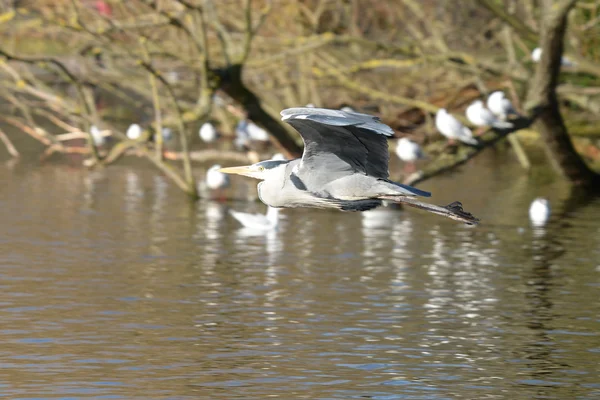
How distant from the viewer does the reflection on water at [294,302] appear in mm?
8016

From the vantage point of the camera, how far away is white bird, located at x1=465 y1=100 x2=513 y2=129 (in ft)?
55.4

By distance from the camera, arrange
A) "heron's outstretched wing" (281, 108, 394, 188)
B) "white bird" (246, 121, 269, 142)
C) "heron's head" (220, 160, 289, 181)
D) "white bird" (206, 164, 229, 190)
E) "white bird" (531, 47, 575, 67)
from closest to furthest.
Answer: "heron's outstretched wing" (281, 108, 394, 188) → "heron's head" (220, 160, 289, 181) → "white bird" (206, 164, 229, 190) → "white bird" (531, 47, 575, 67) → "white bird" (246, 121, 269, 142)

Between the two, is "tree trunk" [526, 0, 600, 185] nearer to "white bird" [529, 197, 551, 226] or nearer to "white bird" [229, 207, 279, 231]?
"white bird" [529, 197, 551, 226]

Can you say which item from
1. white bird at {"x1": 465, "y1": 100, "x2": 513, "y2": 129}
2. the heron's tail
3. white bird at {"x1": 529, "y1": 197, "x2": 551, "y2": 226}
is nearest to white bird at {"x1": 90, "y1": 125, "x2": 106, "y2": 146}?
white bird at {"x1": 465, "y1": 100, "x2": 513, "y2": 129}

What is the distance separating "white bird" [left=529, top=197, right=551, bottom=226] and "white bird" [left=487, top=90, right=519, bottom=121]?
1.43 meters

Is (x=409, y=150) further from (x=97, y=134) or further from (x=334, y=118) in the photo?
(x=334, y=118)

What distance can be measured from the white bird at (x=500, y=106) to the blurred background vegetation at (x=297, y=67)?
11.5 inches

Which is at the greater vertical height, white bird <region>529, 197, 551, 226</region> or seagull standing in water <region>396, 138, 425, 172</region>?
seagull standing in water <region>396, 138, 425, 172</region>

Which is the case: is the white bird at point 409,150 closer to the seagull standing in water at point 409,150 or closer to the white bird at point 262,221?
the seagull standing in water at point 409,150

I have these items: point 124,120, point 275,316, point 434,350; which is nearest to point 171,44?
point 124,120

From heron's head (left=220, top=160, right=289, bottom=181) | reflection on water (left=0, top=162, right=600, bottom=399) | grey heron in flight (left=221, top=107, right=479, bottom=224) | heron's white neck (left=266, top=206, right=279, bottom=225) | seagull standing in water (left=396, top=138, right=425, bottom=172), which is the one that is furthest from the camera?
seagull standing in water (left=396, top=138, right=425, bottom=172)

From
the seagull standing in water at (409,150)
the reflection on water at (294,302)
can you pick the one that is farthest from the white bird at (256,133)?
the seagull standing in water at (409,150)

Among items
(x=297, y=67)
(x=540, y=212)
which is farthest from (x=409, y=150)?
(x=297, y=67)

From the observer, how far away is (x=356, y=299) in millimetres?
10977
